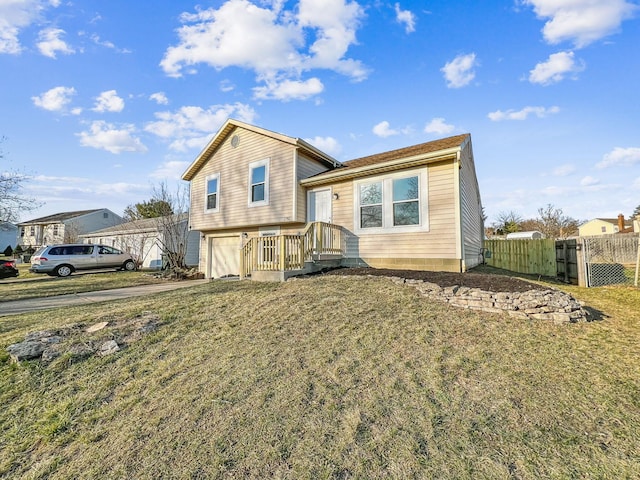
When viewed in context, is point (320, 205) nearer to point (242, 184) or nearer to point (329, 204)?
point (329, 204)

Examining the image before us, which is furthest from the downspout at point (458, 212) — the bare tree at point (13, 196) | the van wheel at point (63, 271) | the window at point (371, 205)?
the bare tree at point (13, 196)

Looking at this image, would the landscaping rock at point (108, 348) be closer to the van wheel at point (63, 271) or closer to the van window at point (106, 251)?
the van wheel at point (63, 271)

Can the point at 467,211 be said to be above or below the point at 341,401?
above

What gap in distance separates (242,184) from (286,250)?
16.8 ft

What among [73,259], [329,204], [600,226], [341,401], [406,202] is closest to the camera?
[341,401]

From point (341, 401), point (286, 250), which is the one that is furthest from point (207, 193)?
point (341, 401)

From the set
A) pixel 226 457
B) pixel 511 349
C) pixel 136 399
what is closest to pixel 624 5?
pixel 511 349

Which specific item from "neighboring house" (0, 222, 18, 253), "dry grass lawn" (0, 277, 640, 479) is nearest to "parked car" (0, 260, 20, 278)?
"dry grass lawn" (0, 277, 640, 479)

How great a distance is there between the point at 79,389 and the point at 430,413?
3.89m

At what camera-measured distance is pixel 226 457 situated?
2.23 metres

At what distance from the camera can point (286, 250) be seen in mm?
8211

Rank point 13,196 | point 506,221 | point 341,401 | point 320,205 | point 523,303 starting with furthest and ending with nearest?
point 506,221 < point 13,196 < point 320,205 < point 523,303 < point 341,401

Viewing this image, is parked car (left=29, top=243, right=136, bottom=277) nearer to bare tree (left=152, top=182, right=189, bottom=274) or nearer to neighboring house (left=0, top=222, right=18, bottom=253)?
bare tree (left=152, top=182, right=189, bottom=274)

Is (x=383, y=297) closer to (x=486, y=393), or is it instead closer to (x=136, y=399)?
(x=486, y=393)
